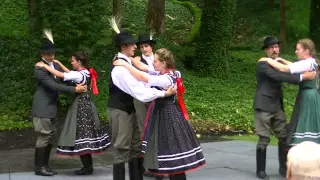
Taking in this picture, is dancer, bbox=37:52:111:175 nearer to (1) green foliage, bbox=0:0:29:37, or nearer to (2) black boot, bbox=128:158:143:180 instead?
(2) black boot, bbox=128:158:143:180

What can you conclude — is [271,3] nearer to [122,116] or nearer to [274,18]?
[274,18]

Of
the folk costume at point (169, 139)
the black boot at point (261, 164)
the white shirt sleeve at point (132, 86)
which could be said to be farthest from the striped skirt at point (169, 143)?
the black boot at point (261, 164)

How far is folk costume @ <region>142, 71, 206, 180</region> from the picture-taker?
619 cm

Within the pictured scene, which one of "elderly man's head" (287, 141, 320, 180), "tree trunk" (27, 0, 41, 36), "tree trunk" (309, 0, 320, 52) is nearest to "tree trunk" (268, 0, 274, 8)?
"tree trunk" (309, 0, 320, 52)

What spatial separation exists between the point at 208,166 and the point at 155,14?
11853mm

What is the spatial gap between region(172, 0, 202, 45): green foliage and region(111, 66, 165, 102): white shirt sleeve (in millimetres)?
15964

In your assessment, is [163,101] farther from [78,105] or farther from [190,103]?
[190,103]

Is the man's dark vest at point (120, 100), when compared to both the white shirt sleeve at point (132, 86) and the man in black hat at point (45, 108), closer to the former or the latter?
the white shirt sleeve at point (132, 86)

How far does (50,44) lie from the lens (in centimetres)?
788

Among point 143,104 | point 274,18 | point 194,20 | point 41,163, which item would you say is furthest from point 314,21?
point 41,163

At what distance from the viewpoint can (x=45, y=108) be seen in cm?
780

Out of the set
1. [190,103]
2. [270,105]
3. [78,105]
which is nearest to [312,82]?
[270,105]

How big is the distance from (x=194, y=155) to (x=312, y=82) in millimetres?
2081

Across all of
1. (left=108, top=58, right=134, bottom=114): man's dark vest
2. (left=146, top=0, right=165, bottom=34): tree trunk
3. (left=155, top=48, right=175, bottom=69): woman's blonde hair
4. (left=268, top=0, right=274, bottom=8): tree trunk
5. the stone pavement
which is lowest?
the stone pavement
